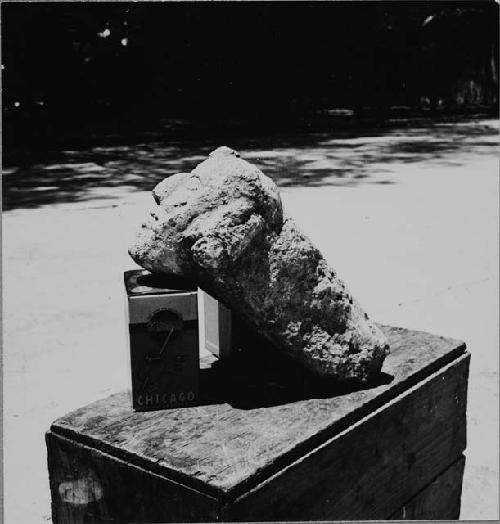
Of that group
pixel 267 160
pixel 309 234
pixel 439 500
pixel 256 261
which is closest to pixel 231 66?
pixel 267 160

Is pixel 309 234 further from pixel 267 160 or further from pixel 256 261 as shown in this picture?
pixel 256 261

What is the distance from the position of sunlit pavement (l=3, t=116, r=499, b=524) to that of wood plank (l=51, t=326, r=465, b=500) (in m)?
0.81

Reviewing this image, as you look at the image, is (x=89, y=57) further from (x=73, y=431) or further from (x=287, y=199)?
(x=73, y=431)

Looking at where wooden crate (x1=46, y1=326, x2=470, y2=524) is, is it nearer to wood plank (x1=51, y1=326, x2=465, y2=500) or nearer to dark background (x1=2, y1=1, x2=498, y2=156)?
wood plank (x1=51, y1=326, x2=465, y2=500)

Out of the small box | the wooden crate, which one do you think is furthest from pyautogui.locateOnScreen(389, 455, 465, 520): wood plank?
the small box

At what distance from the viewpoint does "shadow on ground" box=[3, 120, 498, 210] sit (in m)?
7.80

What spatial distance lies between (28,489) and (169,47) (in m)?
8.52

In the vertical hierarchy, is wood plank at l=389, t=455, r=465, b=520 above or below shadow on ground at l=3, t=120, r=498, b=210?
below

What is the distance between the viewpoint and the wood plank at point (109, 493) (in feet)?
5.76

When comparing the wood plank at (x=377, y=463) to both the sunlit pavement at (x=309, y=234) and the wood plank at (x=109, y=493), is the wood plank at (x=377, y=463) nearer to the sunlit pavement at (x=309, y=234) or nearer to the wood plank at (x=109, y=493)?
the wood plank at (x=109, y=493)

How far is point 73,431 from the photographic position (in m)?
1.95

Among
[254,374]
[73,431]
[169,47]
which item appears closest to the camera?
[73,431]

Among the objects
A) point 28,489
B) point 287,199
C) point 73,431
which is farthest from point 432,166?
point 73,431

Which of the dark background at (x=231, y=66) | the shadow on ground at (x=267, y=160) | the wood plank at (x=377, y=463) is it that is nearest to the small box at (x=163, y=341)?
the wood plank at (x=377, y=463)
